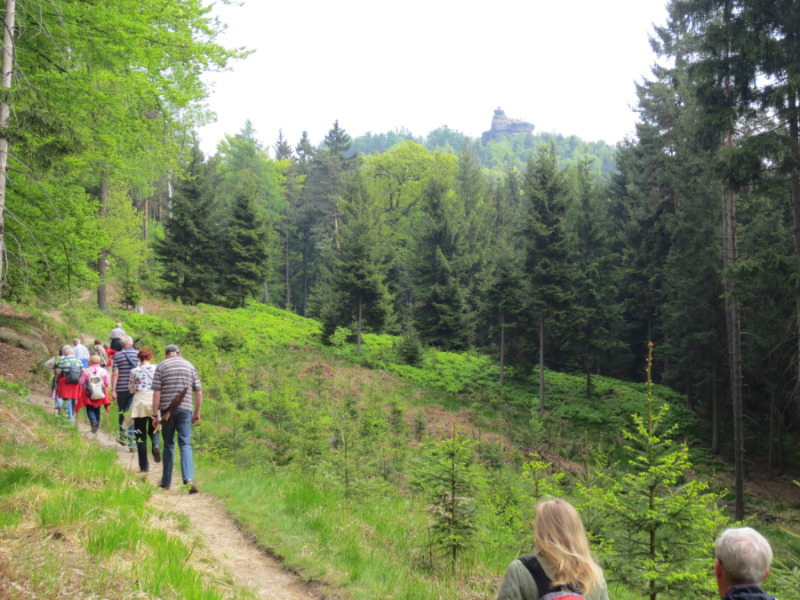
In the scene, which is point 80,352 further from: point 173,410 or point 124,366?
point 173,410

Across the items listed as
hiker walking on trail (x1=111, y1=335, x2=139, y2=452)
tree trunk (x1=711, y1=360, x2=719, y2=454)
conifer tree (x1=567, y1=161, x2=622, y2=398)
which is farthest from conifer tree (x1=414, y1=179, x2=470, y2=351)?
hiker walking on trail (x1=111, y1=335, x2=139, y2=452)

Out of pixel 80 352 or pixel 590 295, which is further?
pixel 590 295

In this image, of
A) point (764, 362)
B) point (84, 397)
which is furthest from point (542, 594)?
point (764, 362)

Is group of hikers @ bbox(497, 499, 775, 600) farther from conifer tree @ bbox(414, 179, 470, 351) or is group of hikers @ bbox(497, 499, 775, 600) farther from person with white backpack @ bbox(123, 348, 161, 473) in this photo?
conifer tree @ bbox(414, 179, 470, 351)

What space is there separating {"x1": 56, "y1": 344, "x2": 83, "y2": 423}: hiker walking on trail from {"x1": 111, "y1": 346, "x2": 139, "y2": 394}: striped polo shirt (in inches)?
27.6

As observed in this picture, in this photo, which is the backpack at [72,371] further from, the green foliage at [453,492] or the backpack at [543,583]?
the backpack at [543,583]

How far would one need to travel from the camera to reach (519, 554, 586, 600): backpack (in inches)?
90.5

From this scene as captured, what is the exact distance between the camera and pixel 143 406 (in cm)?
Result: 778

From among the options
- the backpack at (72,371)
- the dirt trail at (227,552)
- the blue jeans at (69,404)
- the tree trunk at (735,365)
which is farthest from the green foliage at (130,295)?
the tree trunk at (735,365)

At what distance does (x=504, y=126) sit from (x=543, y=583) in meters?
196

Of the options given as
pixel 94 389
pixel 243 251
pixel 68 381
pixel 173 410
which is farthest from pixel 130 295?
pixel 173 410

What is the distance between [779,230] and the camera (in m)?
19.5

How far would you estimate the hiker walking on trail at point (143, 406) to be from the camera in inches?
303

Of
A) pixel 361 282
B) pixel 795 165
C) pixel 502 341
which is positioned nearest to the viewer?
pixel 795 165
